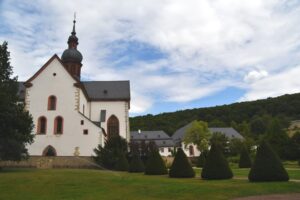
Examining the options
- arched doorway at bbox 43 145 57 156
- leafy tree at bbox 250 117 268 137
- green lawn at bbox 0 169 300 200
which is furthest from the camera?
leafy tree at bbox 250 117 268 137

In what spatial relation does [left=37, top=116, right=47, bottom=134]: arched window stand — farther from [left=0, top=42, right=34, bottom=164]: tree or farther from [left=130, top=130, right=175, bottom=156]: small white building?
[left=130, top=130, right=175, bottom=156]: small white building

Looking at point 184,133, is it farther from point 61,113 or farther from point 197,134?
point 61,113

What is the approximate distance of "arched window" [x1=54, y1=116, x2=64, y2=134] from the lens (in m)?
39.8

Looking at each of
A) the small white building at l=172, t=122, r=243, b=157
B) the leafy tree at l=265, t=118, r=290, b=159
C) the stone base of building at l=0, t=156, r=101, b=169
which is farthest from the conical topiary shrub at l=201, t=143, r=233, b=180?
the small white building at l=172, t=122, r=243, b=157

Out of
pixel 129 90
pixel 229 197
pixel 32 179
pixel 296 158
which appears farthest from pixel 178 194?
pixel 296 158

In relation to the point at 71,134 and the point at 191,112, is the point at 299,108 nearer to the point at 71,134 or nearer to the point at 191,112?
the point at 191,112

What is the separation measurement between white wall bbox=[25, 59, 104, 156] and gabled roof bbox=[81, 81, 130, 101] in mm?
7871

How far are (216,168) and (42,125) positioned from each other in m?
26.2

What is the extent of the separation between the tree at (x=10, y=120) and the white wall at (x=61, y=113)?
9495 millimetres

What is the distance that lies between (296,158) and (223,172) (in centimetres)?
3733

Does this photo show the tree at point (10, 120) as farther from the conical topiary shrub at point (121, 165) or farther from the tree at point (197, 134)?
the tree at point (197, 134)

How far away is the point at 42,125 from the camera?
1578 inches

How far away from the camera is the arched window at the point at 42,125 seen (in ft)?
131

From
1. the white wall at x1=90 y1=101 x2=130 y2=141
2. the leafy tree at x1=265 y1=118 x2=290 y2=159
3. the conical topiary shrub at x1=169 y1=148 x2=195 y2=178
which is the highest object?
the white wall at x1=90 y1=101 x2=130 y2=141
